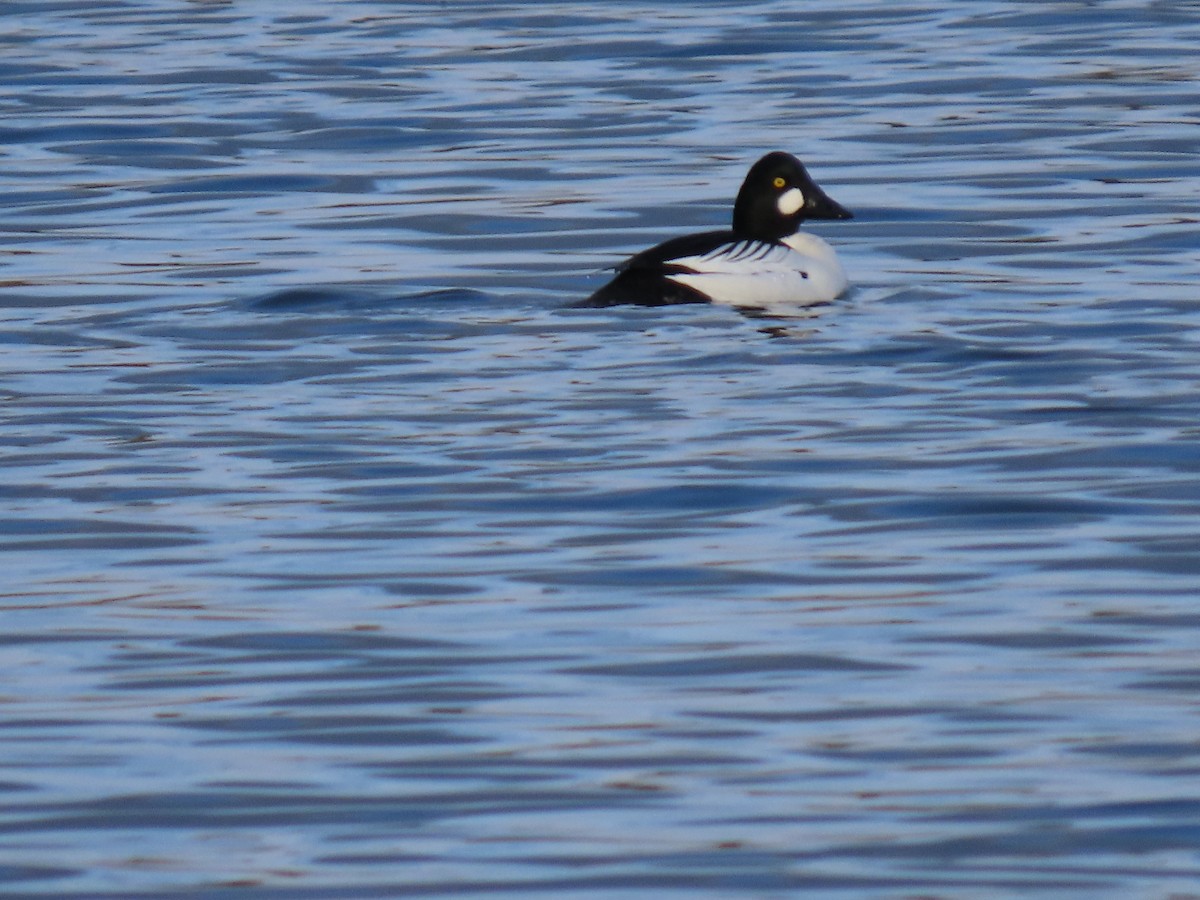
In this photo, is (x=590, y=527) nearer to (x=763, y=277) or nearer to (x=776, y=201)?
(x=763, y=277)

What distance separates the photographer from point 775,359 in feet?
34.9

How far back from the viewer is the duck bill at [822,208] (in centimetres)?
1338

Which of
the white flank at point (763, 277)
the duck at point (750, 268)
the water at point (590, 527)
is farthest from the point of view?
the white flank at point (763, 277)

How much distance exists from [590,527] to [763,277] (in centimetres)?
470

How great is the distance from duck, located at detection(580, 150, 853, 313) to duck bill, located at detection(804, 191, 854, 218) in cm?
10

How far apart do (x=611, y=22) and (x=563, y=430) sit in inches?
535

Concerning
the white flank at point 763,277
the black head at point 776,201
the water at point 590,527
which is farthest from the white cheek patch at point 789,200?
the white flank at point 763,277

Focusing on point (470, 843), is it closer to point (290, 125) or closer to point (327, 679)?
point (327, 679)

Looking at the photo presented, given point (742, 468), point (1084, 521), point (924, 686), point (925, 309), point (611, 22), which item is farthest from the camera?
point (611, 22)

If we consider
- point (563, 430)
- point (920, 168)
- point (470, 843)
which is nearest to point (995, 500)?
point (563, 430)

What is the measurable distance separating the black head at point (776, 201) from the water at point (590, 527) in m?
0.39

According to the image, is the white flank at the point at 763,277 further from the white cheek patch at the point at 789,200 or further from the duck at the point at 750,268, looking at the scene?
the white cheek patch at the point at 789,200

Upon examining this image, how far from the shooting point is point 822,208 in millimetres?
13406

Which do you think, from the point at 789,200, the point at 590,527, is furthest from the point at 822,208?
the point at 590,527
